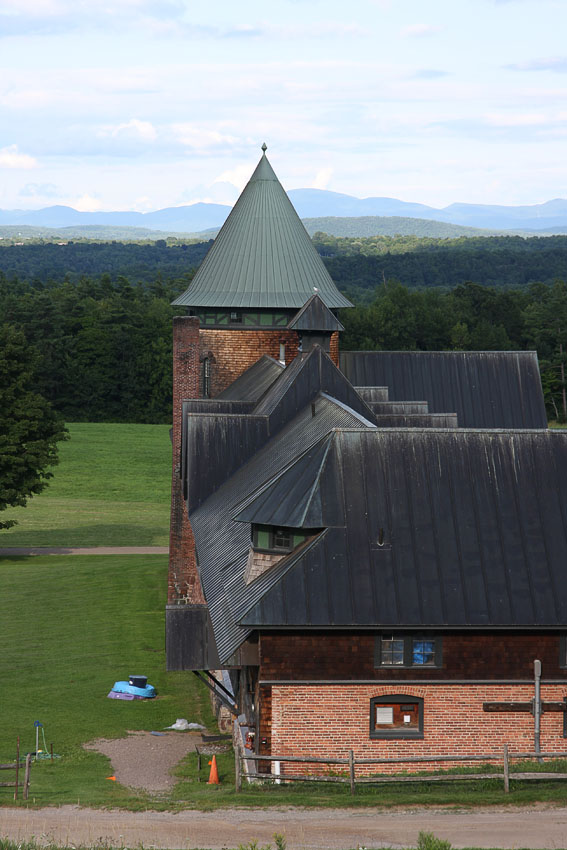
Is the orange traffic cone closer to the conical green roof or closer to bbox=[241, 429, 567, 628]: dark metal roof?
bbox=[241, 429, 567, 628]: dark metal roof

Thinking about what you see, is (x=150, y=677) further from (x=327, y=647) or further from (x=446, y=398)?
(x=446, y=398)

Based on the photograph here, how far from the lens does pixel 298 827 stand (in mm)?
15328

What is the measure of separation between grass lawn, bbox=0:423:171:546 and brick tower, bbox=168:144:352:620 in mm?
18591

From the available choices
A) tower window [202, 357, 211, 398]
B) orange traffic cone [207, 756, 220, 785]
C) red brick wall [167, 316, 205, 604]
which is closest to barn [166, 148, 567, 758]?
orange traffic cone [207, 756, 220, 785]

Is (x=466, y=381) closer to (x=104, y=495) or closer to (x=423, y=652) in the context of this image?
(x=423, y=652)

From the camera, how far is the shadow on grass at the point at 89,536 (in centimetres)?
5534

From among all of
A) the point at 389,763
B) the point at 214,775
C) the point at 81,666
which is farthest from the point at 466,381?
the point at 389,763

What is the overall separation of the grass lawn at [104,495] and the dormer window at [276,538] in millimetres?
35719

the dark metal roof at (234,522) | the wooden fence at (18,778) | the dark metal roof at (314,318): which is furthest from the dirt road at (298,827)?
the dark metal roof at (314,318)

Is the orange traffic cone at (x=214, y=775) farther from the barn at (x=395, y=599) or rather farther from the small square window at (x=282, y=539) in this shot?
the small square window at (x=282, y=539)

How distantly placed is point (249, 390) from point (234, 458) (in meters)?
7.35

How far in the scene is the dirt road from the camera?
48.1ft

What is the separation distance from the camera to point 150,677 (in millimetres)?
29047

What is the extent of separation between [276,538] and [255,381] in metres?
16.7
